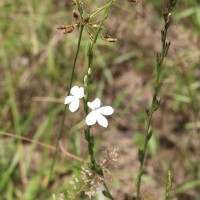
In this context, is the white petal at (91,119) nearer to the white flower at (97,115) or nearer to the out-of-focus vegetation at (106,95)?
the white flower at (97,115)

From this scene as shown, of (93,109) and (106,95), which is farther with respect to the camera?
(106,95)

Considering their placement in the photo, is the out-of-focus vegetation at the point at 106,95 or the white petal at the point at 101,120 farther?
the out-of-focus vegetation at the point at 106,95

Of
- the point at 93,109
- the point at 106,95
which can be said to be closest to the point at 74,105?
the point at 93,109

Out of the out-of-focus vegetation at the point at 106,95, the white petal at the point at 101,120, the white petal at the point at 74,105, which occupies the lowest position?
→ the white petal at the point at 101,120

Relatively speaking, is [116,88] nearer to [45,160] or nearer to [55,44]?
[55,44]

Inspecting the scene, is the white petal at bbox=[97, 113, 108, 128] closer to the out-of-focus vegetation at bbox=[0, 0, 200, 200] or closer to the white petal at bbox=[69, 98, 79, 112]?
the white petal at bbox=[69, 98, 79, 112]

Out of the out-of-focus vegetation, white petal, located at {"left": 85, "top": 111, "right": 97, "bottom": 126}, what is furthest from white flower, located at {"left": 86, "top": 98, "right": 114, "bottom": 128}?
the out-of-focus vegetation

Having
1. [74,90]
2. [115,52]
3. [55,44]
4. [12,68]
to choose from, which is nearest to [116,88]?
[115,52]

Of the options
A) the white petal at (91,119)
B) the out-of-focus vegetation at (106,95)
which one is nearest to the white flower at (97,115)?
the white petal at (91,119)

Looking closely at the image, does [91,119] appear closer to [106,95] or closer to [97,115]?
[97,115]
